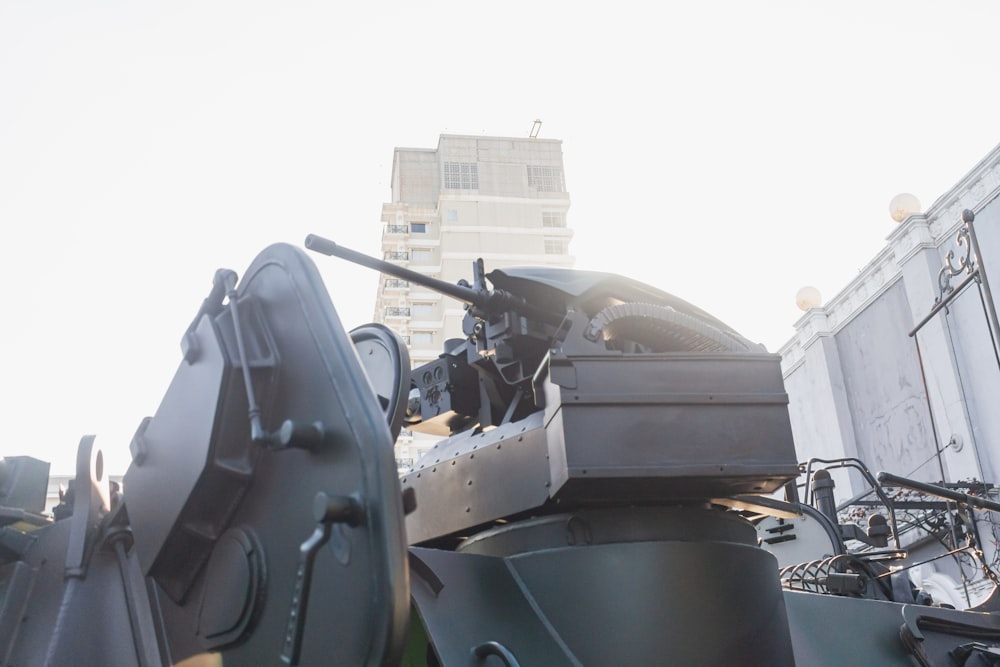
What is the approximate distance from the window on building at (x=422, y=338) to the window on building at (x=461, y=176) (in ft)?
23.1

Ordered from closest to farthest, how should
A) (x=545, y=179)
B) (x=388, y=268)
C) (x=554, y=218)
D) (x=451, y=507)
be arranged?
1. (x=451, y=507)
2. (x=388, y=268)
3. (x=554, y=218)
4. (x=545, y=179)

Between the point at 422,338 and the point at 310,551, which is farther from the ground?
the point at 422,338

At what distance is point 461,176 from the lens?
4578 centimetres

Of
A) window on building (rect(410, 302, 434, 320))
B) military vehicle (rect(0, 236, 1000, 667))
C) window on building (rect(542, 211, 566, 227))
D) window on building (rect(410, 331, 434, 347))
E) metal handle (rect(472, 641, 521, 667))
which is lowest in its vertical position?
metal handle (rect(472, 641, 521, 667))

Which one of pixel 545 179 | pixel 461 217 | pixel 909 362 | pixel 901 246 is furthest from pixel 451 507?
pixel 545 179

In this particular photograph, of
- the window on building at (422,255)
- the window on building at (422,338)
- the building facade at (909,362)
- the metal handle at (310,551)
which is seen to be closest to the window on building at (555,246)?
the window on building at (422,255)

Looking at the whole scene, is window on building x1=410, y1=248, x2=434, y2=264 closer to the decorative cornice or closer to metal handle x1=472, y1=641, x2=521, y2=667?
the decorative cornice

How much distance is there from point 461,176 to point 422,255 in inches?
159

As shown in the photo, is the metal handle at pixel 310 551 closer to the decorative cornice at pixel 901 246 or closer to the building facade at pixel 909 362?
the building facade at pixel 909 362

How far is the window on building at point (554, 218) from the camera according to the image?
45.4 m

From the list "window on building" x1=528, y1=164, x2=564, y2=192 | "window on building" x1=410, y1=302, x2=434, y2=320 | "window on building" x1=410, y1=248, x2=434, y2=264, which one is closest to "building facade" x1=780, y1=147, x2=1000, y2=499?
"window on building" x1=410, y1=302, x2=434, y2=320

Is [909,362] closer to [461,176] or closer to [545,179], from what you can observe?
[545,179]

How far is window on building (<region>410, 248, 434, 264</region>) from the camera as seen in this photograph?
148 feet

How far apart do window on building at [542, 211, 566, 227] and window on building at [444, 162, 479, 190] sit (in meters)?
3.34
